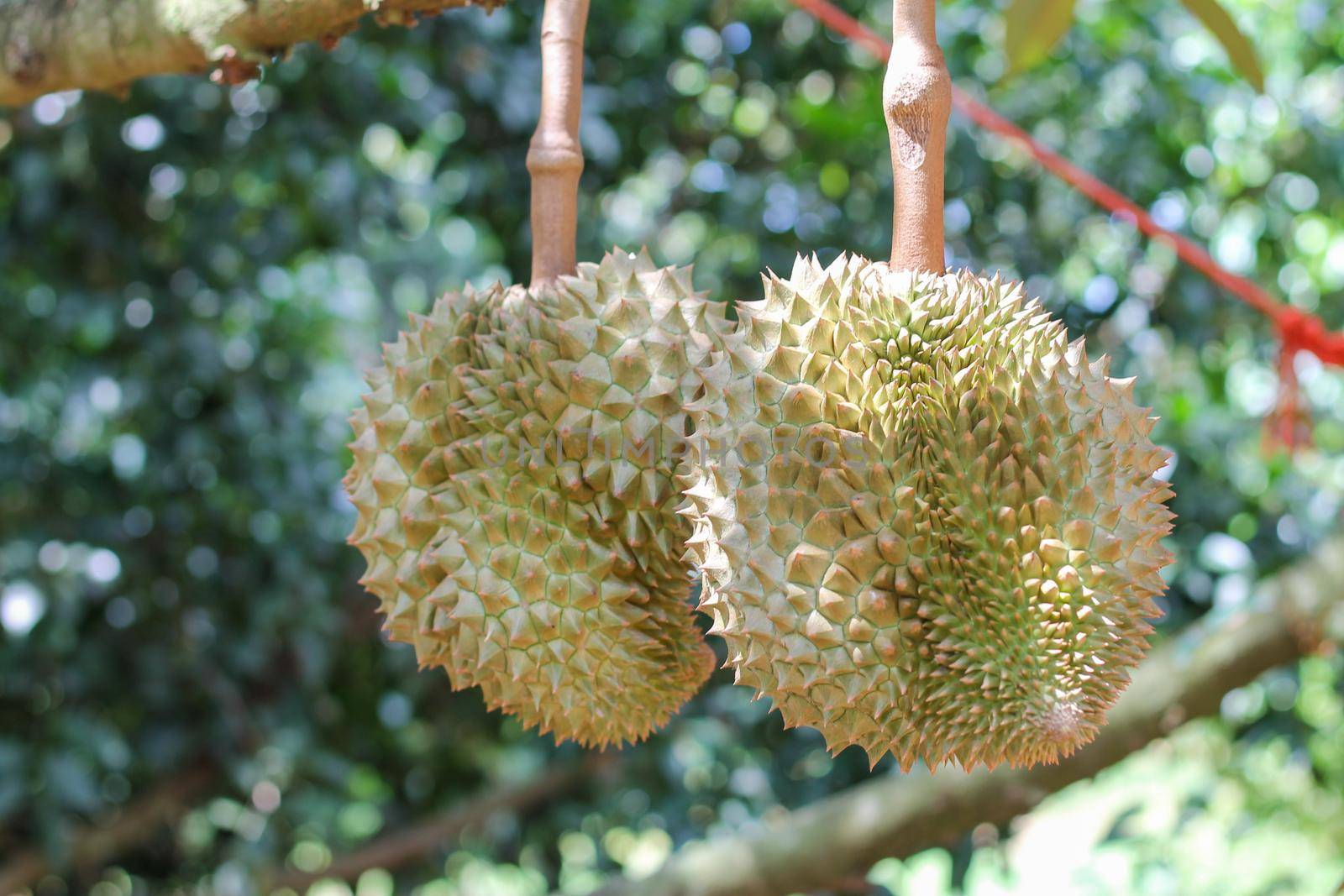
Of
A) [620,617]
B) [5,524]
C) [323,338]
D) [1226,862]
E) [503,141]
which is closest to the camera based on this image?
[620,617]

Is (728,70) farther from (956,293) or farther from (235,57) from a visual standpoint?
(956,293)

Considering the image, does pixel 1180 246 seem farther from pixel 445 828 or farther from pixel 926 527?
pixel 445 828

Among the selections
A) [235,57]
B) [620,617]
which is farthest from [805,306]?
[235,57]

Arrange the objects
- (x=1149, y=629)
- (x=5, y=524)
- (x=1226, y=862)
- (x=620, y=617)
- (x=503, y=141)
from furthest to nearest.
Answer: (x=1226, y=862) < (x=503, y=141) < (x=5, y=524) < (x=620, y=617) < (x=1149, y=629)

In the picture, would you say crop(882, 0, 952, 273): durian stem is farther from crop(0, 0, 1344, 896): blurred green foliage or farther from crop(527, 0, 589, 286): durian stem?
crop(0, 0, 1344, 896): blurred green foliage

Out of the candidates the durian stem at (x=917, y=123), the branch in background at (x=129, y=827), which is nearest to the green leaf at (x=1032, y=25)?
the durian stem at (x=917, y=123)

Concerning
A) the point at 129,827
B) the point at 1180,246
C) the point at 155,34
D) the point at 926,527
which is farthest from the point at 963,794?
the point at 129,827

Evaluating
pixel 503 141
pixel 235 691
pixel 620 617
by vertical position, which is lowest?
pixel 235 691
